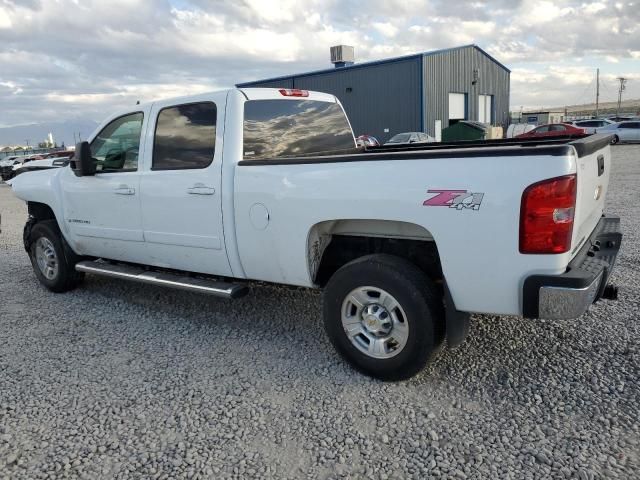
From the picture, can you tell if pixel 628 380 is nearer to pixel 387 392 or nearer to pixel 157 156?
pixel 387 392

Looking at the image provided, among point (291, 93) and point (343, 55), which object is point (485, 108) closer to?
point (343, 55)

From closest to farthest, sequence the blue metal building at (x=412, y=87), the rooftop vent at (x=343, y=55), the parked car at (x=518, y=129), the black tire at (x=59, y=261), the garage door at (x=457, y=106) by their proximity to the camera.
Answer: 1. the black tire at (x=59, y=261)
2. the parked car at (x=518, y=129)
3. the blue metal building at (x=412, y=87)
4. the garage door at (x=457, y=106)
5. the rooftop vent at (x=343, y=55)

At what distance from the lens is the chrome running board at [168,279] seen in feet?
14.1

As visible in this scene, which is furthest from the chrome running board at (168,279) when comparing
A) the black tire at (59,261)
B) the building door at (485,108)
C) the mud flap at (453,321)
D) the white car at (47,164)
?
the building door at (485,108)

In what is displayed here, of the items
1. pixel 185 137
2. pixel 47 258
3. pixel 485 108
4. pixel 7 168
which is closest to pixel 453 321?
pixel 185 137

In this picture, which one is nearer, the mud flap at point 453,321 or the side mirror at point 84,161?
the mud flap at point 453,321

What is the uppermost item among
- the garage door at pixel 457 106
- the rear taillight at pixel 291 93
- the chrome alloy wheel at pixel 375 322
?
the garage door at pixel 457 106

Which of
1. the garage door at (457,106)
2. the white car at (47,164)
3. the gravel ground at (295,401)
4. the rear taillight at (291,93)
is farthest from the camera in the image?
the garage door at (457,106)

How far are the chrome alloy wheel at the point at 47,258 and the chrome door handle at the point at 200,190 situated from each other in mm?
2437

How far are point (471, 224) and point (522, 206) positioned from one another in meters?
0.30

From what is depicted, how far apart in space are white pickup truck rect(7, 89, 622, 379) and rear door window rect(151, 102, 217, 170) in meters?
0.01

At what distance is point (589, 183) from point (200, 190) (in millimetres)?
2750

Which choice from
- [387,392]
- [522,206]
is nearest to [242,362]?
[387,392]

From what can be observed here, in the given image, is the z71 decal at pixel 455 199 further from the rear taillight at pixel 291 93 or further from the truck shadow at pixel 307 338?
the rear taillight at pixel 291 93
